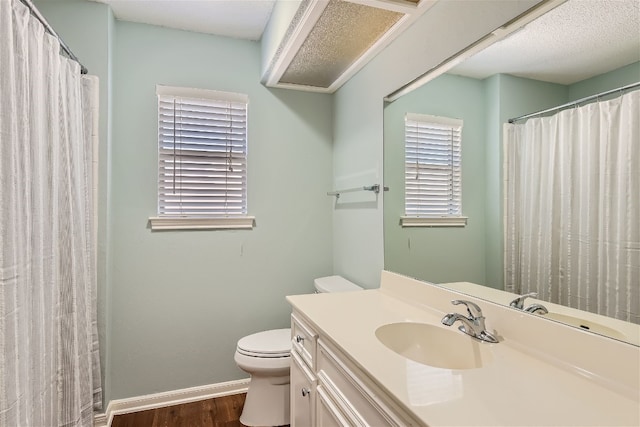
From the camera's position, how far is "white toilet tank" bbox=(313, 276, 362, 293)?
218cm

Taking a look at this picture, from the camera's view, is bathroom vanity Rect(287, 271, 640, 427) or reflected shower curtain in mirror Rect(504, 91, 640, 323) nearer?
bathroom vanity Rect(287, 271, 640, 427)

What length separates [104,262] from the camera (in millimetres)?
2021

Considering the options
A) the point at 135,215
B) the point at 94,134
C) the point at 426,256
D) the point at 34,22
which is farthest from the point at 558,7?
the point at 135,215

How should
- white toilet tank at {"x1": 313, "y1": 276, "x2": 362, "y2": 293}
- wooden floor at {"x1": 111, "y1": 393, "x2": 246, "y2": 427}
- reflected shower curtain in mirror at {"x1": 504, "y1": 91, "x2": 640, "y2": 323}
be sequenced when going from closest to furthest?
reflected shower curtain in mirror at {"x1": 504, "y1": 91, "x2": 640, "y2": 323}
wooden floor at {"x1": 111, "y1": 393, "x2": 246, "y2": 427}
white toilet tank at {"x1": 313, "y1": 276, "x2": 362, "y2": 293}

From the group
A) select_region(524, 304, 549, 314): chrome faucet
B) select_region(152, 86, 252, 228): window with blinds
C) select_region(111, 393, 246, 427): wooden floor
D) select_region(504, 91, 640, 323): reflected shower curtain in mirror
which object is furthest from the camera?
select_region(152, 86, 252, 228): window with blinds

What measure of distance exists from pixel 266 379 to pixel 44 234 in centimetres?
138

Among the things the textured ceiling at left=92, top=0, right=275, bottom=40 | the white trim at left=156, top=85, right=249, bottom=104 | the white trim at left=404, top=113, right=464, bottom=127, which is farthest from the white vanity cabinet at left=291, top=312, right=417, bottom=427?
the textured ceiling at left=92, top=0, right=275, bottom=40

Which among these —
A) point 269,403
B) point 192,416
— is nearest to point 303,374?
point 269,403

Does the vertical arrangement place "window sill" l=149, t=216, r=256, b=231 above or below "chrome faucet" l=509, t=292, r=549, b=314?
above

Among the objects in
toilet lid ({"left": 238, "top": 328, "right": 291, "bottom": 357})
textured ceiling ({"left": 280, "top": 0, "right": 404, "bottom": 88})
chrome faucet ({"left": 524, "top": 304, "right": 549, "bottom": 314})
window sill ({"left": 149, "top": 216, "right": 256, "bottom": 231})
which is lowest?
toilet lid ({"left": 238, "top": 328, "right": 291, "bottom": 357})

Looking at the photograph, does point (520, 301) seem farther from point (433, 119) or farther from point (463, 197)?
point (433, 119)

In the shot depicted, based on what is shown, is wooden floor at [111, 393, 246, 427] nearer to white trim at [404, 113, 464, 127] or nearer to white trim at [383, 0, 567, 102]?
white trim at [404, 113, 464, 127]

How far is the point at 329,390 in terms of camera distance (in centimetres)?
121

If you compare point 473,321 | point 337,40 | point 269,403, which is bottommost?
point 269,403
